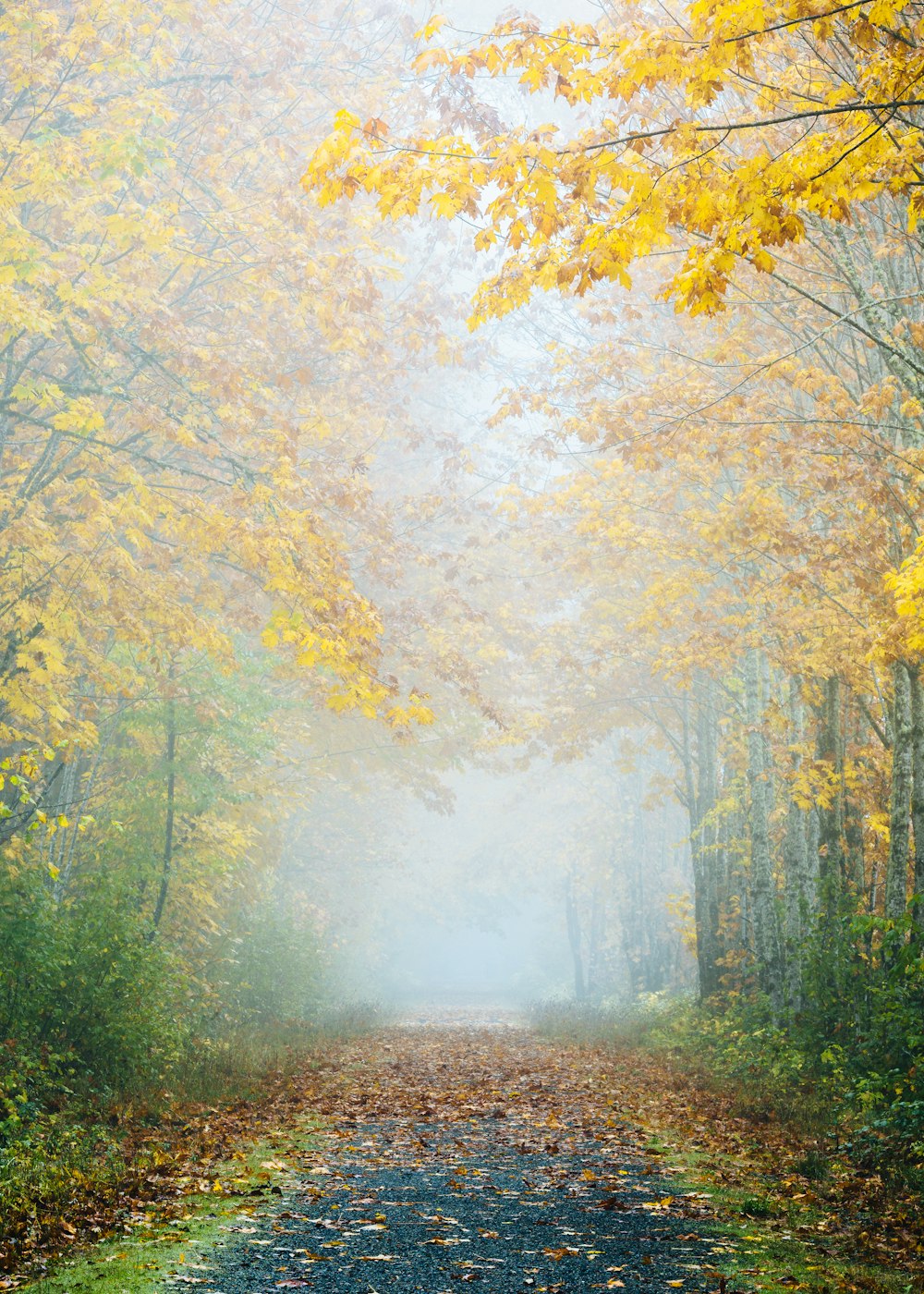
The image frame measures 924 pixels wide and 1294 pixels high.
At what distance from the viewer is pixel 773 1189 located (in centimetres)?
663

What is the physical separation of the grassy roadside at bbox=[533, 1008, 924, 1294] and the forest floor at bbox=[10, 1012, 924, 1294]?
0.02 meters

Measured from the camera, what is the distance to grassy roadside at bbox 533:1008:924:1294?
16.3ft

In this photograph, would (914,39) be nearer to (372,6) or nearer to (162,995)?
(162,995)

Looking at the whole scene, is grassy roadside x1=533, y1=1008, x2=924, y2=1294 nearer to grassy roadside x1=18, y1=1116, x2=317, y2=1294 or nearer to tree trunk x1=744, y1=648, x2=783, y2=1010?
grassy roadside x1=18, y1=1116, x2=317, y2=1294

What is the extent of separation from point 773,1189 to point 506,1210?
2.02 m

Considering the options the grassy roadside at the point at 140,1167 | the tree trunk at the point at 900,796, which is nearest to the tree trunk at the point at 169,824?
the grassy roadside at the point at 140,1167

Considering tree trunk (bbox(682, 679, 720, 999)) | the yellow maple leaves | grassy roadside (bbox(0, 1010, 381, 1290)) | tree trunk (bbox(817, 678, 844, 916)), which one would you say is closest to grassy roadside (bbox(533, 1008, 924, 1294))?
tree trunk (bbox(817, 678, 844, 916))

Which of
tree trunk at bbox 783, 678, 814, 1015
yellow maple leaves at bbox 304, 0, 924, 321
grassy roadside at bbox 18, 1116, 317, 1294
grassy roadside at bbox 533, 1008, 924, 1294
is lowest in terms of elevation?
grassy roadside at bbox 533, 1008, 924, 1294

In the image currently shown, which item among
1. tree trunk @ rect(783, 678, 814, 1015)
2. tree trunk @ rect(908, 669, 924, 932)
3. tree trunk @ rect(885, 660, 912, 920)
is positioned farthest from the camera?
tree trunk @ rect(783, 678, 814, 1015)

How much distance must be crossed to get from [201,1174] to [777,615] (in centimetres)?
925

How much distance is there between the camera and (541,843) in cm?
4297

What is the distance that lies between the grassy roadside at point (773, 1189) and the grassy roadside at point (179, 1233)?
2.64 meters

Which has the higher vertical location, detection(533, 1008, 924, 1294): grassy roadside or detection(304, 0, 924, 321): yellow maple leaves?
detection(304, 0, 924, 321): yellow maple leaves

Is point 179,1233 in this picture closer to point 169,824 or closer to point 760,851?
point 169,824
